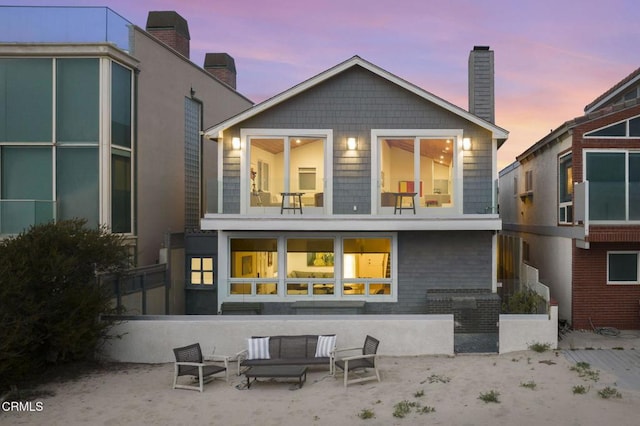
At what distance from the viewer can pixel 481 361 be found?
11281 mm

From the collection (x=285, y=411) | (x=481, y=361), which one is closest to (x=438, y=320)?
(x=481, y=361)

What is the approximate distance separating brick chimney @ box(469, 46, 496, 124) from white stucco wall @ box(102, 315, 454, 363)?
6.79m

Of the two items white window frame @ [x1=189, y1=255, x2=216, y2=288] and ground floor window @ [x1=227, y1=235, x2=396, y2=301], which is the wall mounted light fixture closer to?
ground floor window @ [x1=227, y1=235, x2=396, y2=301]

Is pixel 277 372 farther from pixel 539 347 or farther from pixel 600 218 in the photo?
pixel 600 218

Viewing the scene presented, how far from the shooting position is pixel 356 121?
14883 mm

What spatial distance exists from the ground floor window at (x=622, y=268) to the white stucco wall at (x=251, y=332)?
18.9 feet

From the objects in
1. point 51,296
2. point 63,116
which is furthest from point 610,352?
point 63,116

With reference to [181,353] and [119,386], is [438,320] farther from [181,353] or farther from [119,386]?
[119,386]

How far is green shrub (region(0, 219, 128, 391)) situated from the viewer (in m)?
9.32

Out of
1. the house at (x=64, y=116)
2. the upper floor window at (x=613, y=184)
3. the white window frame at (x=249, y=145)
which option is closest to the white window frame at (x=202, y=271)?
the house at (x=64, y=116)

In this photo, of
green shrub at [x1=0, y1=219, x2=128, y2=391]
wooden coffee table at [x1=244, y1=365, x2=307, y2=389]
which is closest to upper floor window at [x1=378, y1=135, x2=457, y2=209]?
wooden coffee table at [x1=244, y1=365, x2=307, y2=389]

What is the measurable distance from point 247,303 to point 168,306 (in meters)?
3.40

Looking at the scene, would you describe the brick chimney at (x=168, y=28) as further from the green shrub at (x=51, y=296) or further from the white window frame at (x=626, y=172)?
the white window frame at (x=626, y=172)

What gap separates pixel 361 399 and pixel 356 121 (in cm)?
837
